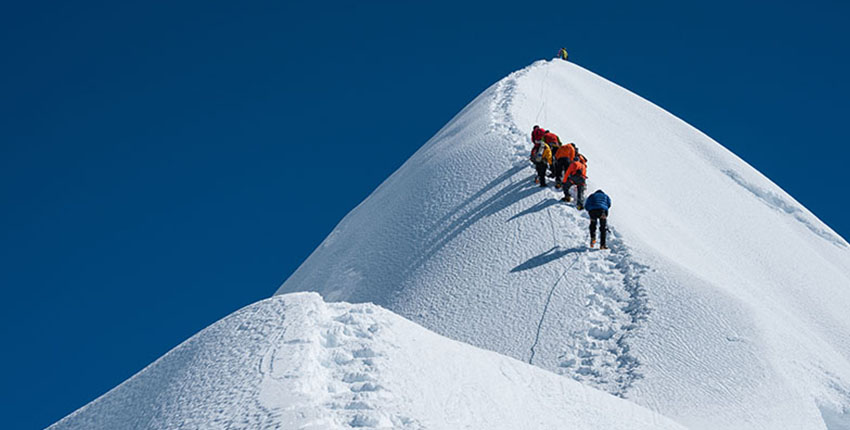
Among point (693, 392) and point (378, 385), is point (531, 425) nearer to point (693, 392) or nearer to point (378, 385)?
point (378, 385)

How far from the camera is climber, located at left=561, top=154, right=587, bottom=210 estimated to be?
1841 cm

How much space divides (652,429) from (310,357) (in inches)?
169

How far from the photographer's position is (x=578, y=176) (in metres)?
18.5

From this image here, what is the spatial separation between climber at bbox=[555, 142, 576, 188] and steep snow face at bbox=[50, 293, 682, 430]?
860 cm

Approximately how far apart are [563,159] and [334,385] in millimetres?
11345

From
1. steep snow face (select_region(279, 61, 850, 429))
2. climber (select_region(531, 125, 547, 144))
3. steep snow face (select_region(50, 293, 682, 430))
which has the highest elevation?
climber (select_region(531, 125, 547, 144))

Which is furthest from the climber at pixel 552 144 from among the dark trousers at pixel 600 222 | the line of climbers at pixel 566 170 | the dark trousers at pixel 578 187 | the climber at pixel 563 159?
the dark trousers at pixel 600 222

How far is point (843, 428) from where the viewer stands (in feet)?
42.4

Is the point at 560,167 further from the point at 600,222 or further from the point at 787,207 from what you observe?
the point at 787,207

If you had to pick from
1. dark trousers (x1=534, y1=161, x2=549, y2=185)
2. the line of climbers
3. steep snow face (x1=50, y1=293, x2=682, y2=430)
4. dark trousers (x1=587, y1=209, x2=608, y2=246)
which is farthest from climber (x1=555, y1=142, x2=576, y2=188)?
steep snow face (x1=50, y1=293, x2=682, y2=430)

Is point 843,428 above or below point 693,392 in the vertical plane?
below

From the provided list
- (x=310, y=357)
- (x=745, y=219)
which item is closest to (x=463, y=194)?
(x=745, y=219)

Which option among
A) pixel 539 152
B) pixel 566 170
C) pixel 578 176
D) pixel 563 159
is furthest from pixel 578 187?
pixel 539 152

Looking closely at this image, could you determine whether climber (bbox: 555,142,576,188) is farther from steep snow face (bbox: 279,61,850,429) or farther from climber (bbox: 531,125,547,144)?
climber (bbox: 531,125,547,144)
